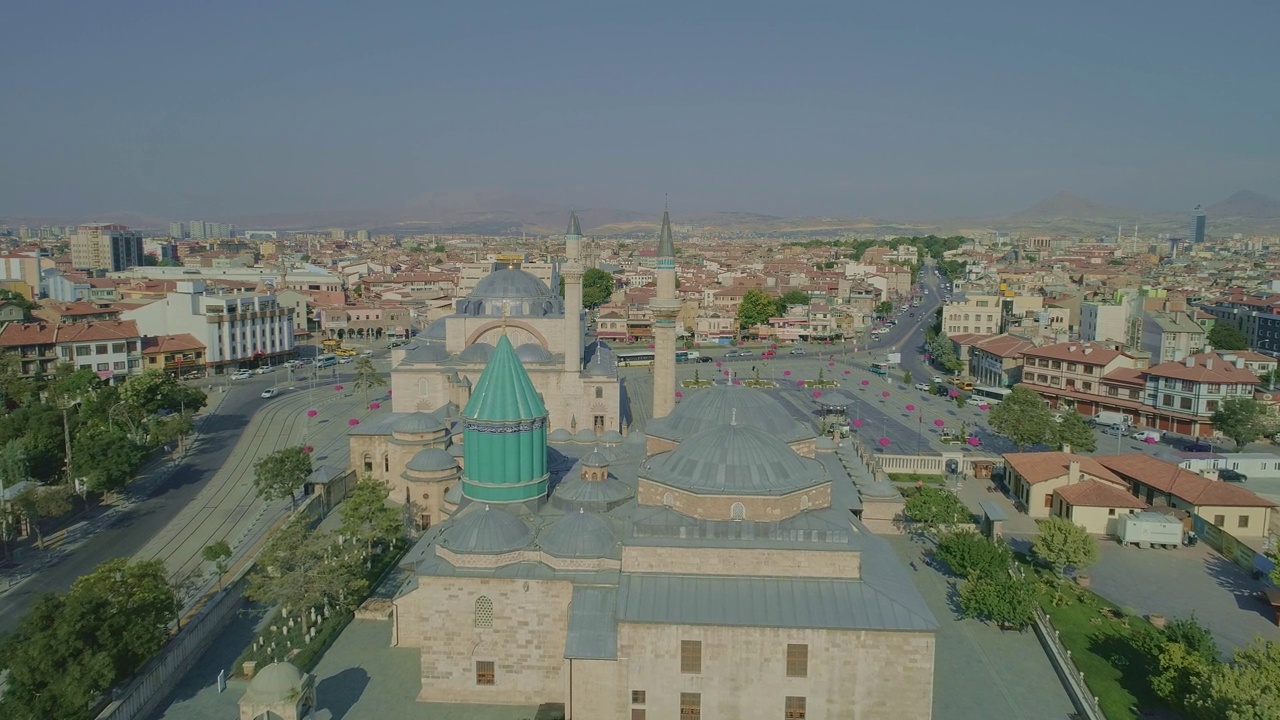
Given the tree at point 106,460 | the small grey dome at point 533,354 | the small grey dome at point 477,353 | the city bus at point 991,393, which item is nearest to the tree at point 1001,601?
the small grey dome at point 533,354

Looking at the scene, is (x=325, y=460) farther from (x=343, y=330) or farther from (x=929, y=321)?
(x=929, y=321)

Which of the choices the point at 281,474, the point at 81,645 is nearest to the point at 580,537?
the point at 81,645

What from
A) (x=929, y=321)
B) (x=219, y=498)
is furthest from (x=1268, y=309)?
(x=219, y=498)

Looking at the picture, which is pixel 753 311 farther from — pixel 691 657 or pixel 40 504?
pixel 691 657

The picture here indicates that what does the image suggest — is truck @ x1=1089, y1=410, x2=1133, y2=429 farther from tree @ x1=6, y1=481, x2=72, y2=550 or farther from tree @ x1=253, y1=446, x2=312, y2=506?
tree @ x1=6, y1=481, x2=72, y2=550

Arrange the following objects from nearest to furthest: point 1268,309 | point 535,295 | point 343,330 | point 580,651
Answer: point 580,651
point 535,295
point 1268,309
point 343,330

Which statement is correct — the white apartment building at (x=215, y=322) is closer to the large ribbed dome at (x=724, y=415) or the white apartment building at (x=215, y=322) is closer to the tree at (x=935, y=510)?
the large ribbed dome at (x=724, y=415)
